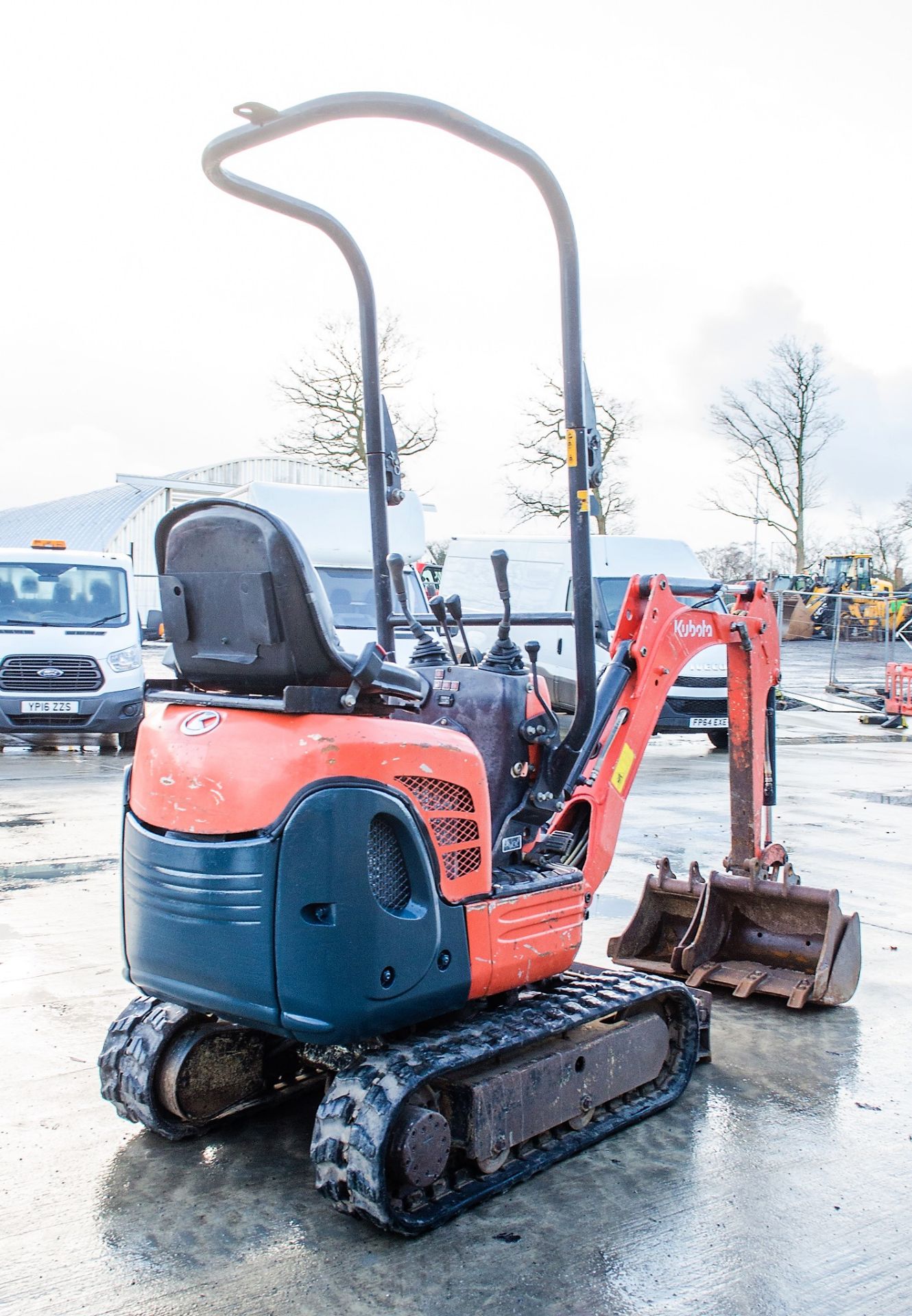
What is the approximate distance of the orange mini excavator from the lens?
121 inches

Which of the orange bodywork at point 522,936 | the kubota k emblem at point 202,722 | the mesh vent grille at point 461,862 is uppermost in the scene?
the kubota k emblem at point 202,722

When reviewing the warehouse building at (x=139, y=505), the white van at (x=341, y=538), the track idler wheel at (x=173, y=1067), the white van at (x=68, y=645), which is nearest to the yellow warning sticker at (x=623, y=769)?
the track idler wheel at (x=173, y=1067)

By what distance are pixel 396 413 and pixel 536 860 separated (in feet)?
100

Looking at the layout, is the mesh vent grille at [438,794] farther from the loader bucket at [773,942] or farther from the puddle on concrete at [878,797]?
the puddle on concrete at [878,797]

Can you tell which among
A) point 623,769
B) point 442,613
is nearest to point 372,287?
point 442,613

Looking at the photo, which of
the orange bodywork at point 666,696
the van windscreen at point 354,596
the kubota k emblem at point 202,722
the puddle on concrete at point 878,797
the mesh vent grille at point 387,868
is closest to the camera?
the mesh vent grille at point 387,868

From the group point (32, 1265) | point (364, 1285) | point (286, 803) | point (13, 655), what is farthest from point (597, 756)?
point (13, 655)

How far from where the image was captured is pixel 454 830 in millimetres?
3375

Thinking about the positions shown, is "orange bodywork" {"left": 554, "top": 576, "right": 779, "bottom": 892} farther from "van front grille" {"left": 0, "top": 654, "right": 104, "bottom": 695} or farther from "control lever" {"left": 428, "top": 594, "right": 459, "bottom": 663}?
A: "van front grille" {"left": 0, "top": 654, "right": 104, "bottom": 695}

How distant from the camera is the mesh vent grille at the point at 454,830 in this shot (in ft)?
10.9

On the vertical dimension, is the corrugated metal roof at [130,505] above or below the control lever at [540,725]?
above

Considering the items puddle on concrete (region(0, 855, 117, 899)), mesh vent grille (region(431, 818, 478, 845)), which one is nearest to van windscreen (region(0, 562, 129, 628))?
puddle on concrete (region(0, 855, 117, 899))

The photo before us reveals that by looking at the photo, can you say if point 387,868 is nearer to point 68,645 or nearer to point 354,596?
point 354,596

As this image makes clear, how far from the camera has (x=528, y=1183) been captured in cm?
348
